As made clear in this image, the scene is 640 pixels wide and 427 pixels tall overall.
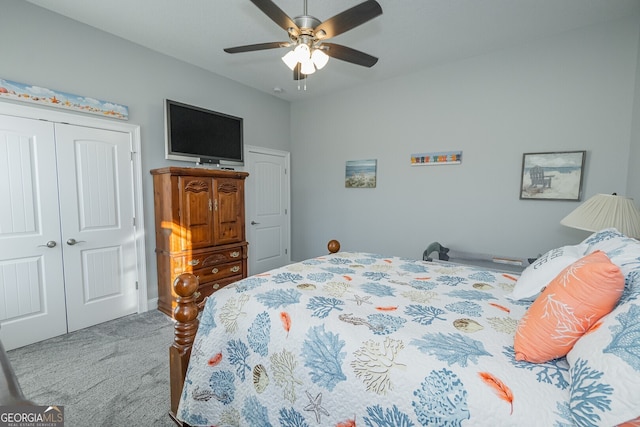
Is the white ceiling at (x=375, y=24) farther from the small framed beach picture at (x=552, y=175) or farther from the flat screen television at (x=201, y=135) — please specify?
the small framed beach picture at (x=552, y=175)

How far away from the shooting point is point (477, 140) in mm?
3225

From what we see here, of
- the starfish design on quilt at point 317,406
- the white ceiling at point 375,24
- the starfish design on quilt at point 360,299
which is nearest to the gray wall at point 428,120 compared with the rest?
the white ceiling at point 375,24

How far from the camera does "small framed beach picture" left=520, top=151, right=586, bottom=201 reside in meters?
2.72

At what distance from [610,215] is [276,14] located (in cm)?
254

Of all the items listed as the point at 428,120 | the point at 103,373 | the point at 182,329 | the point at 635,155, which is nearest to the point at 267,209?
the point at 428,120

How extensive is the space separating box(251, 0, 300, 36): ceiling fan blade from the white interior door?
2487mm

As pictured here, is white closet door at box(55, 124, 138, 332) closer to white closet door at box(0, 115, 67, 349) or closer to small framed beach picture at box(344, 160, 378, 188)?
white closet door at box(0, 115, 67, 349)

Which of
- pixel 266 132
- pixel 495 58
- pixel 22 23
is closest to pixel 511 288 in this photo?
pixel 495 58

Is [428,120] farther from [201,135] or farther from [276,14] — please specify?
[201,135]

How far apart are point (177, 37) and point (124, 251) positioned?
7.34ft

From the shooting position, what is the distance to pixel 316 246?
4.66 metres

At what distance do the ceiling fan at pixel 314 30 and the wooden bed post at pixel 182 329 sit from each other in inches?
59.6

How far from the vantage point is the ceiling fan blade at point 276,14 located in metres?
1.62

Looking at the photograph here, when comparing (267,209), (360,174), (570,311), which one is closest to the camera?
(570,311)
